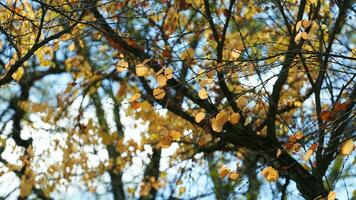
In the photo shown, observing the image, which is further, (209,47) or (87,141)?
(87,141)

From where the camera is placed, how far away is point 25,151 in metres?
11.3

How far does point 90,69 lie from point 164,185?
8.86ft

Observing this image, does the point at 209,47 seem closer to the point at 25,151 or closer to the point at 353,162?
the point at 353,162

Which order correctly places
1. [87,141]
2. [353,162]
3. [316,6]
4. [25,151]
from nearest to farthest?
[316,6]
[353,162]
[87,141]
[25,151]

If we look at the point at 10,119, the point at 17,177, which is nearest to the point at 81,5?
the point at 17,177

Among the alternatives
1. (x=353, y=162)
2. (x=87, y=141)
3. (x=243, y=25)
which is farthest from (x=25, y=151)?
(x=353, y=162)

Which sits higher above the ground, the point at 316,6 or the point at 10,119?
the point at 10,119

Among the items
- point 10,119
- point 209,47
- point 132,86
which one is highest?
point 10,119

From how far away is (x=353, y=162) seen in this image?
7691 mm

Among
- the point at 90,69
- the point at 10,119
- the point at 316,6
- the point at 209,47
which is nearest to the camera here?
the point at 316,6

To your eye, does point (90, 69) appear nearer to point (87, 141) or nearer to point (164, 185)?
point (87, 141)

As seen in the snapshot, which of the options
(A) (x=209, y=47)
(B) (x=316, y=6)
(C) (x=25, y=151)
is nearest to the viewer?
(B) (x=316, y=6)

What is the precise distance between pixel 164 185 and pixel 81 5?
6.19 meters

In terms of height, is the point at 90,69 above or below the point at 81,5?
above
